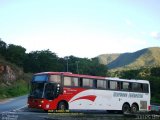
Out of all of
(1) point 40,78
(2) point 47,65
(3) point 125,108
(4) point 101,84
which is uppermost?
(2) point 47,65

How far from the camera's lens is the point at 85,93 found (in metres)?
31.0

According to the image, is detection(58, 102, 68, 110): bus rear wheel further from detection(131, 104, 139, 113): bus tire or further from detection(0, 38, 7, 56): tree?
detection(0, 38, 7, 56): tree

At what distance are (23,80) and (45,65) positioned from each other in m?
34.5

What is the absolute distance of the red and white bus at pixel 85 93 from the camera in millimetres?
28094

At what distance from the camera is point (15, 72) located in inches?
3403

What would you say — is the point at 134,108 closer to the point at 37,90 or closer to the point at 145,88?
the point at 145,88

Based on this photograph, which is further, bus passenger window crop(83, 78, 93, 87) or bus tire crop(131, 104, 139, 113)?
bus tire crop(131, 104, 139, 113)

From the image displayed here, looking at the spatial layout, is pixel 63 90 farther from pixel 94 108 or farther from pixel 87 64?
pixel 87 64

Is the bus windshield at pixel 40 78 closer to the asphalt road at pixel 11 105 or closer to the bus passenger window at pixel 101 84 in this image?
the asphalt road at pixel 11 105

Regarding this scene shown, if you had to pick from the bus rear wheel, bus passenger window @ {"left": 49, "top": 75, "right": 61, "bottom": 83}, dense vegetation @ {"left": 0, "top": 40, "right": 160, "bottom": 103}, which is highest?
dense vegetation @ {"left": 0, "top": 40, "right": 160, "bottom": 103}

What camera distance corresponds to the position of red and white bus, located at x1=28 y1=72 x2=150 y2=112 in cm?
2809

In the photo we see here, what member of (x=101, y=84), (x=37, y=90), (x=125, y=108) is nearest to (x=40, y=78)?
(x=37, y=90)

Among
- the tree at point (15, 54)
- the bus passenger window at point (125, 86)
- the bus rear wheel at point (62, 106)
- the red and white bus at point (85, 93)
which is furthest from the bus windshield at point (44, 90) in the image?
the tree at point (15, 54)

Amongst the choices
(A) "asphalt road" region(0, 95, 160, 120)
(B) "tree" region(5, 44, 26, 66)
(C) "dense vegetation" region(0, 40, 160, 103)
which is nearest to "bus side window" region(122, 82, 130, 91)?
(A) "asphalt road" region(0, 95, 160, 120)
